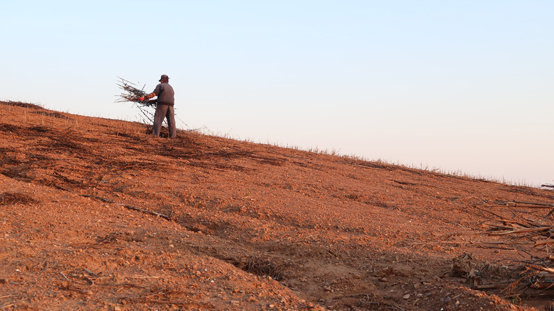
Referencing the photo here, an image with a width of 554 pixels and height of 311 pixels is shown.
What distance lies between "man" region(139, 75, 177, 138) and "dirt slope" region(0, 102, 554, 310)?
125cm

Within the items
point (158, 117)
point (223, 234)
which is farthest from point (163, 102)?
point (223, 234)

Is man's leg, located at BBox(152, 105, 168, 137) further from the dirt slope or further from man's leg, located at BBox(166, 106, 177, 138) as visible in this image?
the dirt slope

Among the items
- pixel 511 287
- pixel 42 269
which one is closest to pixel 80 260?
pixel 42 269

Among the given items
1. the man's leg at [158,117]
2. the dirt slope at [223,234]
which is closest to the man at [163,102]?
the man's leg at [158,117]

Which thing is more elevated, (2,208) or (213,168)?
(213,168)

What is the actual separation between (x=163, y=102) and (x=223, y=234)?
7185 mm

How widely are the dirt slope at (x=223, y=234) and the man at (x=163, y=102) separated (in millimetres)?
1253

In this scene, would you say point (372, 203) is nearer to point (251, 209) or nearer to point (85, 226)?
point (251, 209)

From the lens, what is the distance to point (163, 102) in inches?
465

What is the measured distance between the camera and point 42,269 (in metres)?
3.59

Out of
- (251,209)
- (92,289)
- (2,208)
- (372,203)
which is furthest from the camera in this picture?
(372,203)

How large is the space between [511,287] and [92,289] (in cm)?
326

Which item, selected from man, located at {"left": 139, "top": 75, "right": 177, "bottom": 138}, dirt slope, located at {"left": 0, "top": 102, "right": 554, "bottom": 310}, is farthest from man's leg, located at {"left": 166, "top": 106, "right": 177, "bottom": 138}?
dirt slope, located at {"left": 0, "top": 102, "right": 554, "bottom": 310}

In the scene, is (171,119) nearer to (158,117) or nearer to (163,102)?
(158,117)
